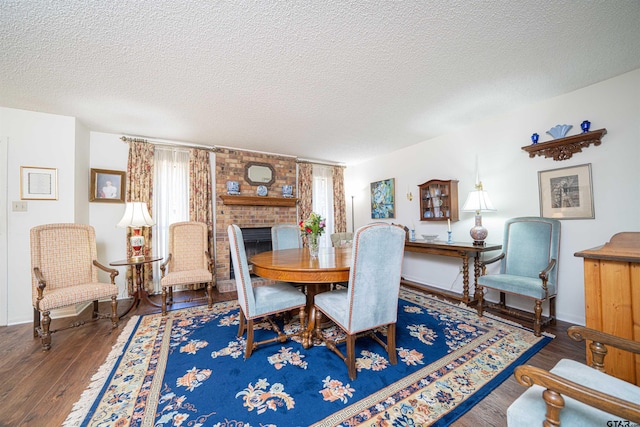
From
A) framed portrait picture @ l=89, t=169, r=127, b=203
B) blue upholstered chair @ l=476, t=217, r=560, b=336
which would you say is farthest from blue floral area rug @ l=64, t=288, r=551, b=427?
framed portrait picture @ l=89, t=169, r=127, b=203

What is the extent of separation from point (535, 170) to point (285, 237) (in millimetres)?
3204

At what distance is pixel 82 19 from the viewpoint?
4.73ft

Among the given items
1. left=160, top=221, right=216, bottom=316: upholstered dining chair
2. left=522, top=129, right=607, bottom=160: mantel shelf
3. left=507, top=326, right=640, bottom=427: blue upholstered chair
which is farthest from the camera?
left=160, top=221, right=216, bottom=316: upholstered dining chair

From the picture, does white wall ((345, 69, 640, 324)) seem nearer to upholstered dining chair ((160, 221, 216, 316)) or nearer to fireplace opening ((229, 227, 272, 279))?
fireplace opening ((229, 227, 272, 279))

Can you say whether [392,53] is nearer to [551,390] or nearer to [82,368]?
[551,390]

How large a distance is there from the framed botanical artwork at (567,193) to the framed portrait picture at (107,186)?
5.60m

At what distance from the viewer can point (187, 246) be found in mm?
3258

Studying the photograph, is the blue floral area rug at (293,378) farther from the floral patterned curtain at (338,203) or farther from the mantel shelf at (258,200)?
the floral patterned curtain at (338,203)

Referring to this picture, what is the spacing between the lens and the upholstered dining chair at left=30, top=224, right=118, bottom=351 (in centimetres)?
207

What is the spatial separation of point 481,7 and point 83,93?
353 centimetres

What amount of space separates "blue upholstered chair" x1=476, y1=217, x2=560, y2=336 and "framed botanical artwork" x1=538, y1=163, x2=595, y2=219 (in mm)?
183

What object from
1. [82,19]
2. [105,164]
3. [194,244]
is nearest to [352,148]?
[194,244]

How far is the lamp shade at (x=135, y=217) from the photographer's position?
9.32ft

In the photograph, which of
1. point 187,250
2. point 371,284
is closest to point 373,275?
point 371,284
